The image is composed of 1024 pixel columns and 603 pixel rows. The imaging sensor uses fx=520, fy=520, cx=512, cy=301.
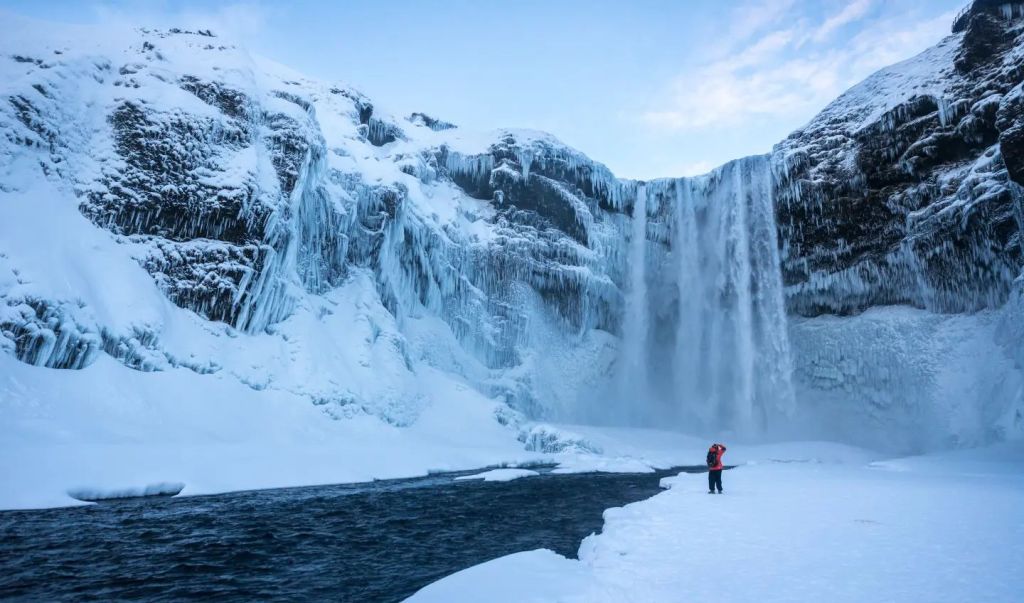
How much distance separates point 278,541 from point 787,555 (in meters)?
8.79

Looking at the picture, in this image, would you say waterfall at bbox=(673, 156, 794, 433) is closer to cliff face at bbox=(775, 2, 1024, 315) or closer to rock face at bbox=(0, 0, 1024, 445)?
rock face at bbox=(0, 0, 1024, 445)

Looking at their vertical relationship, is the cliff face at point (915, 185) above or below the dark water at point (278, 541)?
above

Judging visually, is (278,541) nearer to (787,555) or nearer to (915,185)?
(787,555)

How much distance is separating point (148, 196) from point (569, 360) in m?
28.9

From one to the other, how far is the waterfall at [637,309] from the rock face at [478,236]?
369mm

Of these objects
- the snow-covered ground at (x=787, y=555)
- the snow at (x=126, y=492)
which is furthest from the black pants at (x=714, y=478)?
the snow at (x=126, y=492)

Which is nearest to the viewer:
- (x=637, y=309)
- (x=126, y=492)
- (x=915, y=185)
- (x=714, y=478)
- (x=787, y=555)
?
(x=787, y=555)

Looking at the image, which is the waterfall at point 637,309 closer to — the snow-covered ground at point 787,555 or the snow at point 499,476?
the snow at point 499,476

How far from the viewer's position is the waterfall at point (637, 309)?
42750mm

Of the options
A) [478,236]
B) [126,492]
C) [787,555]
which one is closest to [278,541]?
[126,492]

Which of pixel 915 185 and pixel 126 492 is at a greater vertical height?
pixel 915 185

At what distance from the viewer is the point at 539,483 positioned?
18.9 metres

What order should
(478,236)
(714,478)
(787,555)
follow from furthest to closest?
(478,236) → (714,478) → (787,555)

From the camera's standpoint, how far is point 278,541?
9938 mm
